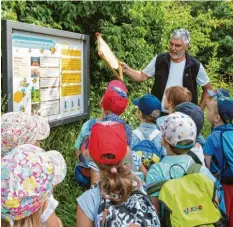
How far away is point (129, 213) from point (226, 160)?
165 cm

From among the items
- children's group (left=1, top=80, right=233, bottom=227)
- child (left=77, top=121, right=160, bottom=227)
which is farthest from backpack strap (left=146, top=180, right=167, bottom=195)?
child (left=77, top=121, right=160, bottom=227)

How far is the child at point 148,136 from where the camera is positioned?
3771 millimetres

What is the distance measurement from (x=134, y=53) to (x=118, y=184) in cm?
528

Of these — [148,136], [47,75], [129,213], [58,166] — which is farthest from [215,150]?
[47,75]

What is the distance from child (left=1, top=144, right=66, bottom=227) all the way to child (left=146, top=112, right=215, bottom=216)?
1059 mm

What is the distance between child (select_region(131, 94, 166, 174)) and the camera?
3.77 m

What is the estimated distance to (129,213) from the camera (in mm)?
2344

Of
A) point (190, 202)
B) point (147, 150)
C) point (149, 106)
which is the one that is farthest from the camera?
point (149, 106)

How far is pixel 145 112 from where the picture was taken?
407 cm

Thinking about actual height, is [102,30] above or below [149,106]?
above

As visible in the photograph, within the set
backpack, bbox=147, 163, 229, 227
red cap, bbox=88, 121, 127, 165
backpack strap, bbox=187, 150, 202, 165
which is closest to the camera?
red cap, bbox=88, 121, 127, 165

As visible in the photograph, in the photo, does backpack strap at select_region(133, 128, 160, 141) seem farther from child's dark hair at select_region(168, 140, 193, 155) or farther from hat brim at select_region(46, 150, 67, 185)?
hat brim at select_region(46, 150, 67, 185)

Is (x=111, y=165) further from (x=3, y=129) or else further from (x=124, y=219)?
(x=3, y=129)

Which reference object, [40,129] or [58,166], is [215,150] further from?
[58,166]
